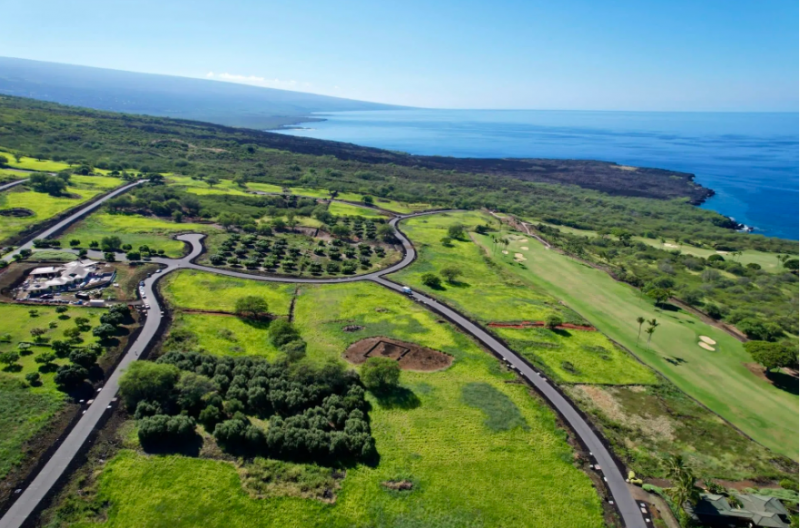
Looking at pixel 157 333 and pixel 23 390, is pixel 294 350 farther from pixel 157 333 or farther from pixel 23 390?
pixel 23 390

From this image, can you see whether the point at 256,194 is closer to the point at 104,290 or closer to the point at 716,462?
the point at 104,290

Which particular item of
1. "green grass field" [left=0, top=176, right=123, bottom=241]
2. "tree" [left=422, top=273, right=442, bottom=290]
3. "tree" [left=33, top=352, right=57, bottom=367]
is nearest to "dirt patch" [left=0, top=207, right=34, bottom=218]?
"green grass field" [left=0, top=176, right=123, bottom=241]

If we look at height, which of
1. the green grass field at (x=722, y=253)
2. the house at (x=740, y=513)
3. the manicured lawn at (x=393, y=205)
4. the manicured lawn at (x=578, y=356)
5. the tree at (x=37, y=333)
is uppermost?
the manicured lawn at (x=393, y=205)

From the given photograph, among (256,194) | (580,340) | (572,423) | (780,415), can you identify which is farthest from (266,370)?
(256,194)

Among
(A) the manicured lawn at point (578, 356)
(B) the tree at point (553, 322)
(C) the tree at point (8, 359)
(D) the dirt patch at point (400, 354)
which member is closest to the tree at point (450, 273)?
(A) the manicured lawn at point (578, 356)

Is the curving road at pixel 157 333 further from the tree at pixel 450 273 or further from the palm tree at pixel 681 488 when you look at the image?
the tree at pixel 450 273

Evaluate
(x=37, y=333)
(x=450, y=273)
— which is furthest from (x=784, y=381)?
(x=37, y=333)
